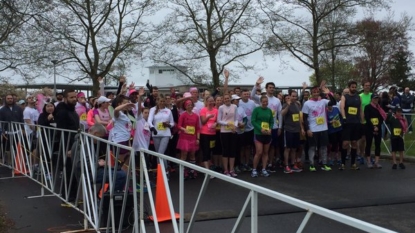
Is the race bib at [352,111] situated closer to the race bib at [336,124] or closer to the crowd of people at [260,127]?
the crowd of people at [260,127]

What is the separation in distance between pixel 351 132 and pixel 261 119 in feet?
7.51

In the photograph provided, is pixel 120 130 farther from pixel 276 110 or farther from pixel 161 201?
pixel 161 201

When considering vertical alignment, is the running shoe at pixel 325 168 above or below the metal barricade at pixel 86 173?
below

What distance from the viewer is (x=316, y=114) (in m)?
11.0

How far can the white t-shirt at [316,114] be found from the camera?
10953mm

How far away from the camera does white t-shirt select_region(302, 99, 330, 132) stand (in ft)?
35.9

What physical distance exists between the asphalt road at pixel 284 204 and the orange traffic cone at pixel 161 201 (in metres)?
0.08

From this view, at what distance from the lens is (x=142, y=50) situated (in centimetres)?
2803

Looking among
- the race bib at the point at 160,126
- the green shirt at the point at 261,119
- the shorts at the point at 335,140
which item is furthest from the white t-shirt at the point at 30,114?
the shorts at the point at 335,140

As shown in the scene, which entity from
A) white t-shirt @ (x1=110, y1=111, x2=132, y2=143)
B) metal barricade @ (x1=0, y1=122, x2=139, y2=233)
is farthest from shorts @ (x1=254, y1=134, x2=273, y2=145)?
metal barricade @ (x1=0, y1=122, x2=139, y2=233)

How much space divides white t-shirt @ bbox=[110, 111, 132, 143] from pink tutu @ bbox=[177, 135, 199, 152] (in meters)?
2.16

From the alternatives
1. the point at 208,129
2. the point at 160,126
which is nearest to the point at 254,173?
the point at 208,129

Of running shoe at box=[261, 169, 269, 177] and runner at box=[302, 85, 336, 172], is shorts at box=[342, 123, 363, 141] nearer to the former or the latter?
runner at box=[302, 85, 336, 172]

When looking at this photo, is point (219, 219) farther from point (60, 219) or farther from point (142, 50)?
point (142, 50)
